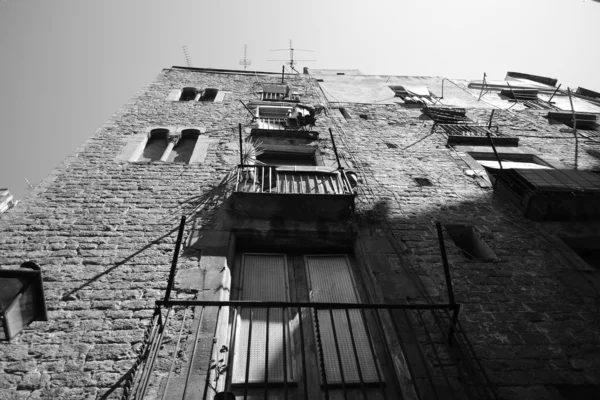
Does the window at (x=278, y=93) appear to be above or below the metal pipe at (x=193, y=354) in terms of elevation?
above

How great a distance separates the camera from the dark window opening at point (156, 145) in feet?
25.7

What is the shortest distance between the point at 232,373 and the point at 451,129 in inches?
331

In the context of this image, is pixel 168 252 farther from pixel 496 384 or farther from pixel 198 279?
pixel 496 384

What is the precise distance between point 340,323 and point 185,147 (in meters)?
5.67

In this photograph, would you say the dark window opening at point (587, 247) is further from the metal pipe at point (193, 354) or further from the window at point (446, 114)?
the metal pipe at point (193, 354)

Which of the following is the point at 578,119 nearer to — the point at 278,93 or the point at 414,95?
the point at 414,95

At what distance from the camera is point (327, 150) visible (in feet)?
27.4

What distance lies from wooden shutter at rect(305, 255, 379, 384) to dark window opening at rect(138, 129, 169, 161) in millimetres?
4405

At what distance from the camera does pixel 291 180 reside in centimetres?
651

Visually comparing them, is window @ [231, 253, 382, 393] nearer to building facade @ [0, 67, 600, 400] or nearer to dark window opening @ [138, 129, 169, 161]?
building facade @ [0, 67, 600, 400]

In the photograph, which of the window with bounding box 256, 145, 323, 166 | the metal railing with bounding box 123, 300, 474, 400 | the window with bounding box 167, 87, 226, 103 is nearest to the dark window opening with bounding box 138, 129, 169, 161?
the window with bounding box 256, 145, 323, 166

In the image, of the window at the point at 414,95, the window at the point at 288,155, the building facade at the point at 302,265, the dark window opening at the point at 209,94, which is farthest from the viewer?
the window at the point at 414,95

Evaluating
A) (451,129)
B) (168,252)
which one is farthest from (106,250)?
(451,129)

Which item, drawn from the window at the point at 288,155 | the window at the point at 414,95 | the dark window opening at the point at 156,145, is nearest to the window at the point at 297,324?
the window at the point at 288,155
